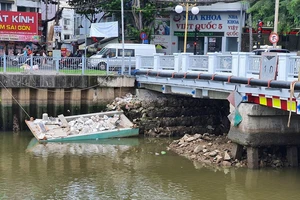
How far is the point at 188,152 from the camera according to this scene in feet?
59.8

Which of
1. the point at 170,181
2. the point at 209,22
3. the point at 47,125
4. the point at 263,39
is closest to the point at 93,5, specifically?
the point at 209,22

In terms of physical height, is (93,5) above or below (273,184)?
above

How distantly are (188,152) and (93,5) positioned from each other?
1981cm

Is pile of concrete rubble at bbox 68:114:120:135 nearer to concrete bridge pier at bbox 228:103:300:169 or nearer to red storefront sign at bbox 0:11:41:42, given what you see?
concrete bridge pier at bbox 228:103:300:169

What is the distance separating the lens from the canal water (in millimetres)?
13703

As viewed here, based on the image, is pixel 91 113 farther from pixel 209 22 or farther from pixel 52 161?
pixel 209 22

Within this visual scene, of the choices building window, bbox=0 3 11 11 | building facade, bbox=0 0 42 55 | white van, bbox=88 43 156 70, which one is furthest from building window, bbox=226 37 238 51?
building window, bbox=0 3 11 11

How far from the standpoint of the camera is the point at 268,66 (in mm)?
14750

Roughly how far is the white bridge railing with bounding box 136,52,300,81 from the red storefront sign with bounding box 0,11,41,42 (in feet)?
28.0

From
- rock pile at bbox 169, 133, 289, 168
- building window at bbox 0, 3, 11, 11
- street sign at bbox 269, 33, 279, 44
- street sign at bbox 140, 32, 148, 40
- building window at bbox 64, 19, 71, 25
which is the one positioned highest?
building window at bbox 64, 19, 71, 25

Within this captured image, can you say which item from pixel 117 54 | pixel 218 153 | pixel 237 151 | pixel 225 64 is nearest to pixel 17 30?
pixel 117 54

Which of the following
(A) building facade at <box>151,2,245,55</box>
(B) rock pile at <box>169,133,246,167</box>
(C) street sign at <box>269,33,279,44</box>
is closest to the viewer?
(B) rock pile at <box>169,133,246,167</box>

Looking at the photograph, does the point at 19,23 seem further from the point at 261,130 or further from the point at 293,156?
the point at 293,156

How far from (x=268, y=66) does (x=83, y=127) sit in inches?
358
